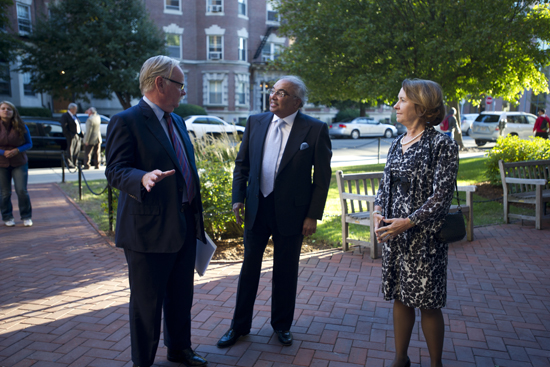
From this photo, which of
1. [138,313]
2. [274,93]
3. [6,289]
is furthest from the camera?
[6,289]

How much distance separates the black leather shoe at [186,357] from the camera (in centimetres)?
300

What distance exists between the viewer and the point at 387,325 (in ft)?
11.9

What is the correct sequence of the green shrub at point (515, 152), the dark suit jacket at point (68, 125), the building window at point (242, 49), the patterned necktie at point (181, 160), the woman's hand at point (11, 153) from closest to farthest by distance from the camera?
the patterned necktie at point (181, 160) < the woman's hand at point (11, 153) < the green shrub at point (515, 152) < the dark suit jacket at point (68, 125) < the building window at point (242, 49)

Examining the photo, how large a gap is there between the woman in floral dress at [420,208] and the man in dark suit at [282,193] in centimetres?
64

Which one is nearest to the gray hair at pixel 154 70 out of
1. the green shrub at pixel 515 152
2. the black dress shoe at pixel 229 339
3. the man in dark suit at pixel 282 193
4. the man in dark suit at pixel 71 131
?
the man in dark suit at pixel 282 193

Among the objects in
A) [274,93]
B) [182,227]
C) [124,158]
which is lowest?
[182,227]

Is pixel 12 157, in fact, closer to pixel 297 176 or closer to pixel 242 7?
pixel 297 176

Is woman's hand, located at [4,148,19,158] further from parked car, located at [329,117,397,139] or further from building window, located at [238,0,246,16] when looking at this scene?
building window, located at [238,0,246,16]

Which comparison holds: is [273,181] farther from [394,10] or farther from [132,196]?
[394,10]

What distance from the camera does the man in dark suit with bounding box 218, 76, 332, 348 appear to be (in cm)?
322

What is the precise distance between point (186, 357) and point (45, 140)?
13.4m

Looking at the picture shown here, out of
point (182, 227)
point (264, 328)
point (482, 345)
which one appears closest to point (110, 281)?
point (264, 328)

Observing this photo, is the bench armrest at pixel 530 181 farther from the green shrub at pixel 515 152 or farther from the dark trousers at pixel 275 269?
the dark trousers at pixel 275 269

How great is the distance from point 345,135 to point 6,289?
2745cm
